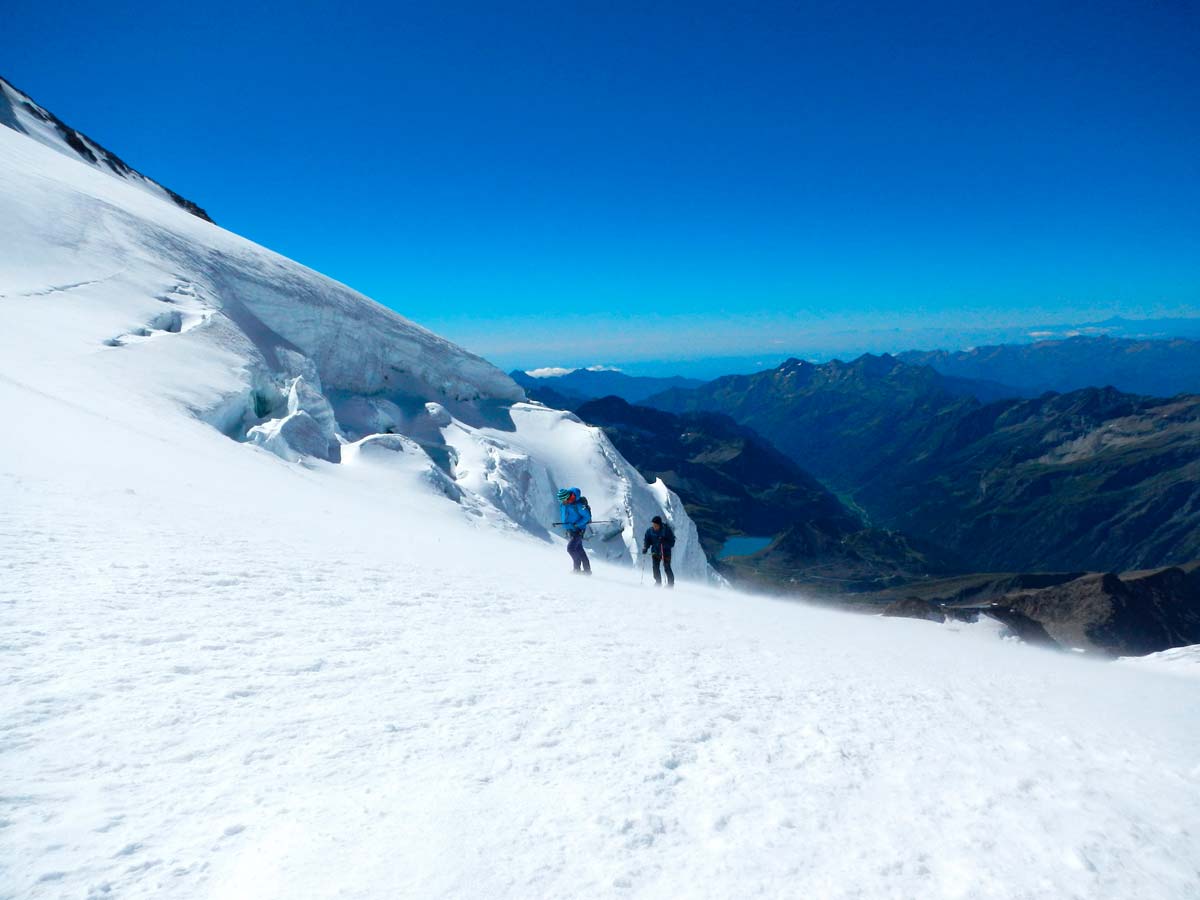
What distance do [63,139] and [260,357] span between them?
5627 centimetres

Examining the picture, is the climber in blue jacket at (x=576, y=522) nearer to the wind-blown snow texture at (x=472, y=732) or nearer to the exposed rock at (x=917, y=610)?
the wind-blown snow texture at (x=472, y=732)

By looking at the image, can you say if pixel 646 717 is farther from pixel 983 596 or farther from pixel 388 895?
pixel 983 596

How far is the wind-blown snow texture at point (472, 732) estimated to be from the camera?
405 centimetres

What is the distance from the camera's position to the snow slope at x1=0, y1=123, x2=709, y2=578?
958 inches

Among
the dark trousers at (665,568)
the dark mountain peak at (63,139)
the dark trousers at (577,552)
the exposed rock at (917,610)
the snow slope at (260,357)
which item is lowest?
the exposed rock at (917,610)

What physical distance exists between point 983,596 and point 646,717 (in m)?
146

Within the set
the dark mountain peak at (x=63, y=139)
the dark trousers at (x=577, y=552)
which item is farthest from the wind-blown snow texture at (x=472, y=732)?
the dark mountain peak at (x=63, y=139)

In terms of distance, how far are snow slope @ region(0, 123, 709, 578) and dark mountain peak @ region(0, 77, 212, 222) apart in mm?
21257

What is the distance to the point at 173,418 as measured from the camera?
69.2 ft

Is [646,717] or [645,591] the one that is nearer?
[646,717]

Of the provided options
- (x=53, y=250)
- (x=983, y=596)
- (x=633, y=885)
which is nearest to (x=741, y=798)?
(x=633, y=885)

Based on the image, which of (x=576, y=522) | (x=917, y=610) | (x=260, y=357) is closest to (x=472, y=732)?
(x=576, y=522)

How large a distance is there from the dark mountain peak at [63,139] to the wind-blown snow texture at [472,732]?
2349 inches

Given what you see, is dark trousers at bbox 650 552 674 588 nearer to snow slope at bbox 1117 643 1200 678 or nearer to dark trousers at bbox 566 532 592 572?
dark trousers at bbox 566 532 592 572
